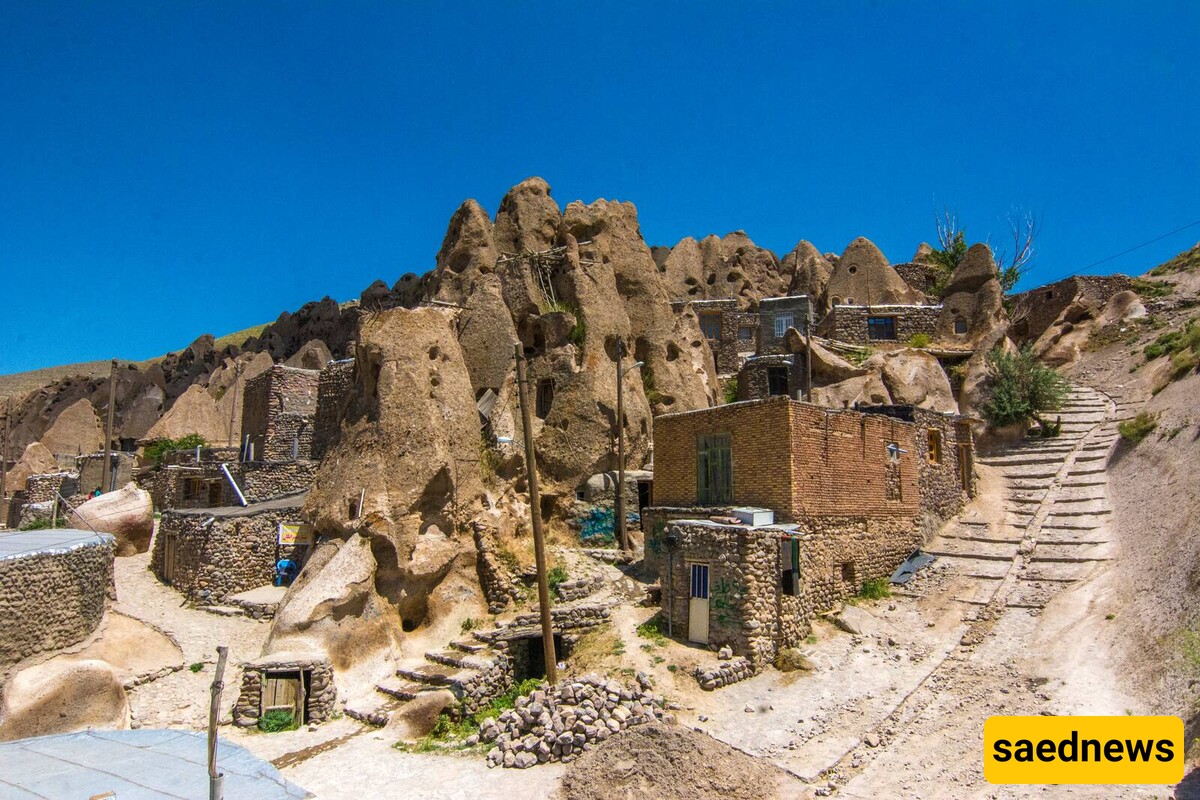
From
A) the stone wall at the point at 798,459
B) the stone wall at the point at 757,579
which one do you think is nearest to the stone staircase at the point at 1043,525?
Result: the stone wall at the point at 798,459

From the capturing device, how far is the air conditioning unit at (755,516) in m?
17.5

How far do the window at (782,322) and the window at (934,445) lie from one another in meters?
17.4

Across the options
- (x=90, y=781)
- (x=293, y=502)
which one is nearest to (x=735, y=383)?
(x=293, y=502)

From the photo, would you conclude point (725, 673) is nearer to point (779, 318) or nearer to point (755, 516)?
point (755, 516)

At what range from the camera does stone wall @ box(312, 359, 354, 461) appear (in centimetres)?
2967

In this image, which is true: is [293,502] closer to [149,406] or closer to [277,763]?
[277,763]

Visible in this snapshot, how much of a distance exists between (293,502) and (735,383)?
22962 millimetres

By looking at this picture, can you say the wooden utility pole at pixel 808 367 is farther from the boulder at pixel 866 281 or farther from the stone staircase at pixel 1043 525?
the boulder at pixel 866 281

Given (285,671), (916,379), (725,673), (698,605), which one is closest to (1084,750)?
(725,673)

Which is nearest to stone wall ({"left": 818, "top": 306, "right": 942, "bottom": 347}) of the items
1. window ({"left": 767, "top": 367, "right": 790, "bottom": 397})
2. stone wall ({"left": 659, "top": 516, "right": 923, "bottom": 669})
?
window ({"left": 767, "top": 367, "right": 790, "bottom": 397})

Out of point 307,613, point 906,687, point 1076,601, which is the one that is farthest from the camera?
point 307,613

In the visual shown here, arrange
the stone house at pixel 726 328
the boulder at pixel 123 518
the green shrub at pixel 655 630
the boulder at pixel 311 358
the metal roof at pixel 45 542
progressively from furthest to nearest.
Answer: the boulder at pixel 311 358
the stone house at pixel 726 328
the boulder at pixel 123 518
the metal roof at pixel 45 542
the green shrub at pixel 655 630

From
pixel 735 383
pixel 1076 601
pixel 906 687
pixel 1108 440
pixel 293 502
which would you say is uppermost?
pixel 735 383

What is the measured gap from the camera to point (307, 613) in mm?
18109
